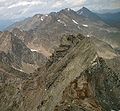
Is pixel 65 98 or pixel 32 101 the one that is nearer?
pixel 65 98

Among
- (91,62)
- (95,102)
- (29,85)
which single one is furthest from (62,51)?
(95,102)

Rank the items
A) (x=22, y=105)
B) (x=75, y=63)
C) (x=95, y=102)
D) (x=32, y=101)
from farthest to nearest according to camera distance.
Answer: (x=22, y=105)
(x=32, y=101)
(x=75, y=63)
(x=95, y=102)

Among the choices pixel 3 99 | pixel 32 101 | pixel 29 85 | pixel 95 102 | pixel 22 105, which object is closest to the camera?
pixel 95 102

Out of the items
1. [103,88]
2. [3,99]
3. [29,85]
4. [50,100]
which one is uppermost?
[103,88]

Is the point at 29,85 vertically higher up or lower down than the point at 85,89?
lower down

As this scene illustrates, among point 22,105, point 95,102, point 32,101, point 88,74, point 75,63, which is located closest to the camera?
point 95,102

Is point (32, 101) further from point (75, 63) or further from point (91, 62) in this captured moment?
point (91, 62)

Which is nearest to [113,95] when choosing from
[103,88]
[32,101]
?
[103,88]

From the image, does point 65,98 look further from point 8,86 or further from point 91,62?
point 8,86

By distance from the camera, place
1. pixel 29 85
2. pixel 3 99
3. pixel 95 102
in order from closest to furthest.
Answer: pixel 95 102, pixel 29 85, pixel 3 99
